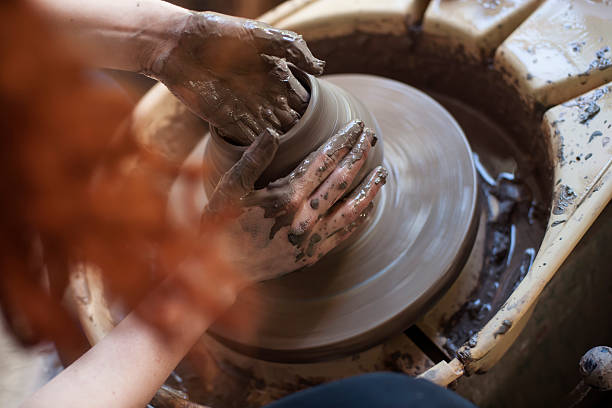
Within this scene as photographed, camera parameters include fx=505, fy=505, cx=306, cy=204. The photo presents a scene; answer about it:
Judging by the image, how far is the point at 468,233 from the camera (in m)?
1.32

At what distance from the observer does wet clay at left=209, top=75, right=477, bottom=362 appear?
125 centimetres

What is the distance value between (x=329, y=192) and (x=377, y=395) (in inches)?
18.7

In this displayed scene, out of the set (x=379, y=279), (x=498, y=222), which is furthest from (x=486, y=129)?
(x=379, y=279)

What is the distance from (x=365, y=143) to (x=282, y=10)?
0.92m

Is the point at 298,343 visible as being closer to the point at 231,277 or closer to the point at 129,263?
the point at 231,277

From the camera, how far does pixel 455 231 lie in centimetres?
132

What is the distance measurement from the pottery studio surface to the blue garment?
12.6 inches

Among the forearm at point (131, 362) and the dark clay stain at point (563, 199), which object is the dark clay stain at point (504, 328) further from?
the forearm at point (131, 362)

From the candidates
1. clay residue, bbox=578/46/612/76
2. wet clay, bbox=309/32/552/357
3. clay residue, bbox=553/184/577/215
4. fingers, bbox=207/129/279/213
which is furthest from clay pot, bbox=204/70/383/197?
clay residue, bbox=578/46/612/76

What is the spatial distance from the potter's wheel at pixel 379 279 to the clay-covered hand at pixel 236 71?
39 cm

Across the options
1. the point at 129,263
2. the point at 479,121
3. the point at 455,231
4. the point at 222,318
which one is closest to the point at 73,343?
the point at 129,263

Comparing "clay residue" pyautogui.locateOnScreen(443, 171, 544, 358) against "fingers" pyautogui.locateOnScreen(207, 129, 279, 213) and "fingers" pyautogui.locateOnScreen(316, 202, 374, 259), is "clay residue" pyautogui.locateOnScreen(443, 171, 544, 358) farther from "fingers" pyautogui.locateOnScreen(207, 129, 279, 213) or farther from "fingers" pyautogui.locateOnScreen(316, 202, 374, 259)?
"fingers" pyautogui.locateOnScreen(207, 129, 279, 213)

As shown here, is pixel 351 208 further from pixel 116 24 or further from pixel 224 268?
pixel 116 24

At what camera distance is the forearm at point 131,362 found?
1050 mm
